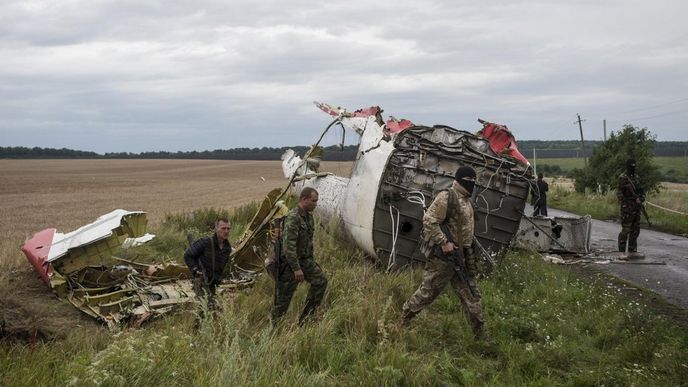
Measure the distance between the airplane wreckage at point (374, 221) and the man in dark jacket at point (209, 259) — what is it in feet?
4.37

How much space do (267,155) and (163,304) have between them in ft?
257

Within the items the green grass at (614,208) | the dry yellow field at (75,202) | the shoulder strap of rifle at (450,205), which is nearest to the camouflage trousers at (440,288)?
the shoulder strap of rifle at (450,205)

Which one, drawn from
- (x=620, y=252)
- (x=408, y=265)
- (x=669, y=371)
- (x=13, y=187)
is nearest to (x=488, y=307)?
(x=408, y=265)

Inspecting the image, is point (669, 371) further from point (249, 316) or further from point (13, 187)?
point (13, 187)

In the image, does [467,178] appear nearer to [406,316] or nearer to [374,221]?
[406,316]

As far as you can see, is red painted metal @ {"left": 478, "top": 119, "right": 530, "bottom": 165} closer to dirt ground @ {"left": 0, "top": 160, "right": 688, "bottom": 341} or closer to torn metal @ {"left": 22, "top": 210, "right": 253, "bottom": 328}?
dirt ground @ {"left": 0, "top": 160, "right": 688, "bottom": 341}

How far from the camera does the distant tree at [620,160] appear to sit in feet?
82.5

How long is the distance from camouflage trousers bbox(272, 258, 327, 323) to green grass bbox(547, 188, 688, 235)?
13.7m

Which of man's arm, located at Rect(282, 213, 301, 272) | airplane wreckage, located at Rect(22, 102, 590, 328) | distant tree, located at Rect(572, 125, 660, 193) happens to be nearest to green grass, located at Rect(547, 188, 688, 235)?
distant tree, located at Rect(572, 125, 660, 193)

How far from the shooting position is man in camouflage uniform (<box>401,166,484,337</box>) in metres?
6.46

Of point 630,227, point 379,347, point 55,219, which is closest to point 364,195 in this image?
point 379,347

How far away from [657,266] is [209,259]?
8524 mm

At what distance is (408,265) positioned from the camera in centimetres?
955

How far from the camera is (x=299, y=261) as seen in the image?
6766 millimetres
